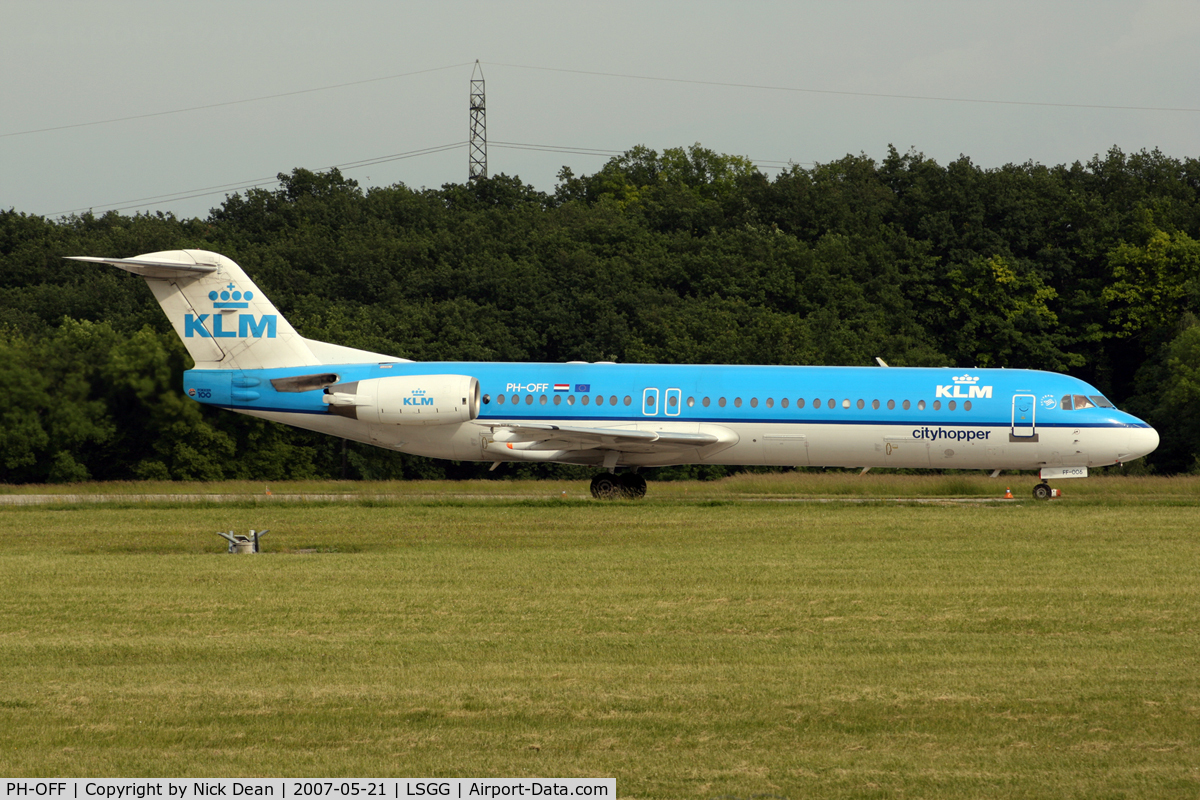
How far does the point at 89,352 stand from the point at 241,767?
2685 cm

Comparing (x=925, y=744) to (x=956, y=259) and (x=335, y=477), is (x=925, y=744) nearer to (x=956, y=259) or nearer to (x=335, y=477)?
(x=335, y=477)

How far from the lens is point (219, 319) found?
2905 centimetres

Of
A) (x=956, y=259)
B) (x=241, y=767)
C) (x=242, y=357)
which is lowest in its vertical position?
(x=241, y=767)

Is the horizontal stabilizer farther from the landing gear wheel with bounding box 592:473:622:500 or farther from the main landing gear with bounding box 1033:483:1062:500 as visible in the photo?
the main landing gear with bounding box 1033:483:1062:500

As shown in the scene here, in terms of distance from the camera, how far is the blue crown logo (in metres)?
29.1

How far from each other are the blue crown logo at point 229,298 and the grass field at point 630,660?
9.93m

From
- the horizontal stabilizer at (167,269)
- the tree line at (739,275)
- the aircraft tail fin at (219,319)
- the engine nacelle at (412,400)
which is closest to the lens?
the engine nacelle at (412,400)

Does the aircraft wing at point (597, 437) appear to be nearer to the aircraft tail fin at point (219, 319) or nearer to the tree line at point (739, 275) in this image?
the aircraft tail fin at point (219, 319)

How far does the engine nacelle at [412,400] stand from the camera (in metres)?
27.8

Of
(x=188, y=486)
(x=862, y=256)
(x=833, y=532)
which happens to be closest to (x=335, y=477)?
(x=188, y=486)

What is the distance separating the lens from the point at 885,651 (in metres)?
10.4

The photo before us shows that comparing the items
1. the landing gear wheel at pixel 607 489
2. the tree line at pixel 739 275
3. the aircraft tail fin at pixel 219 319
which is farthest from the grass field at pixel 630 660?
the tree line at pixel 739 275

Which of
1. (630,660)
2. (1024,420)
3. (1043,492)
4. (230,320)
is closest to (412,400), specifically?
(230,320)

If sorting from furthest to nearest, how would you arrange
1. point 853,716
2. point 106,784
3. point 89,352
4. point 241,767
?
point 89,352 → point 853,716 → point 241,767 → point 106,784
